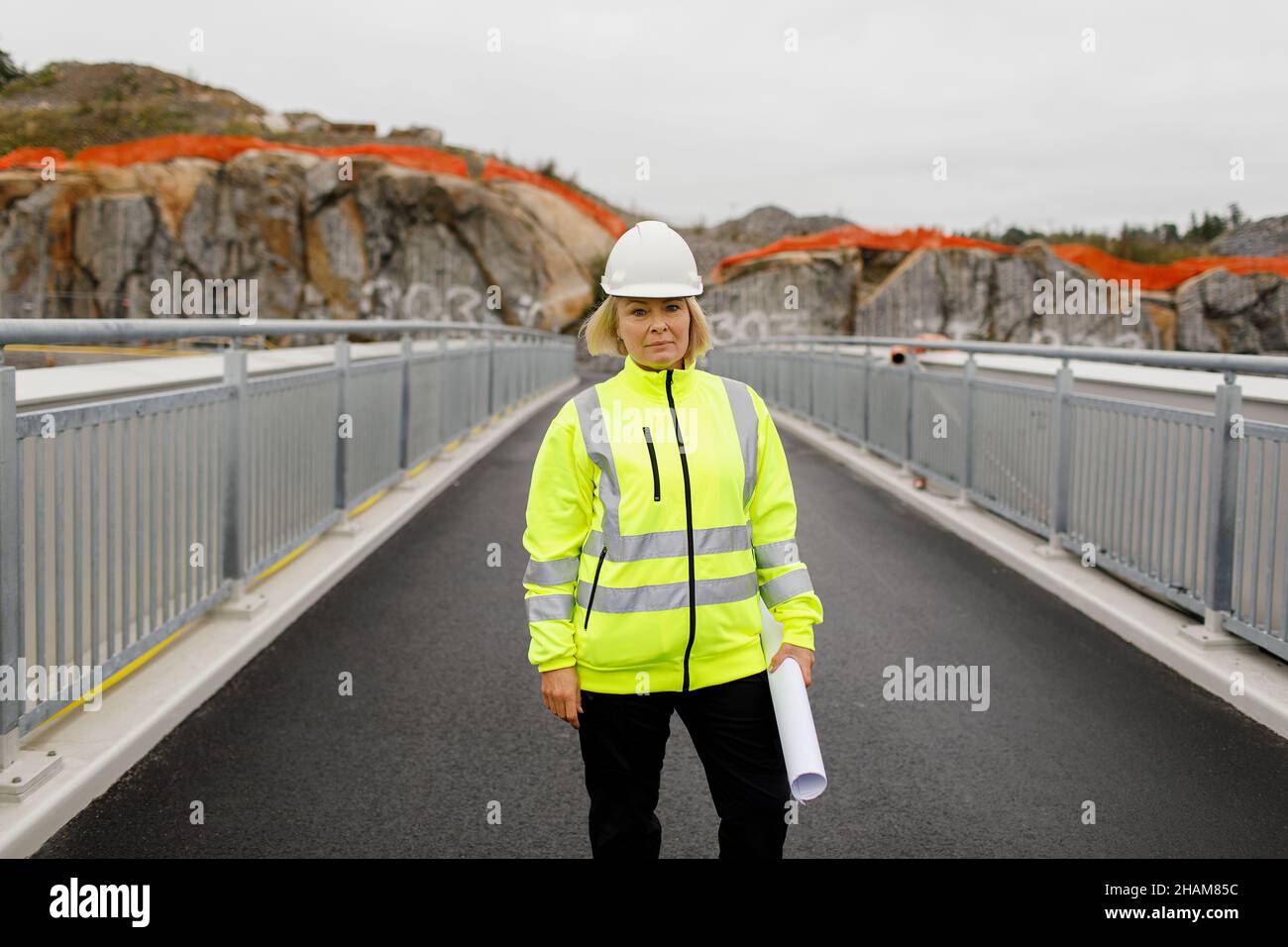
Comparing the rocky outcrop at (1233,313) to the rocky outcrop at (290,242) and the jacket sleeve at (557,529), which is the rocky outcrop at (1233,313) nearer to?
the rocky outcrop at (290,242)

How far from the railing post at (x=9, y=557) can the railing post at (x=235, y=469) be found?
2139mm

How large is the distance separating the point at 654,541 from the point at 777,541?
33 cm

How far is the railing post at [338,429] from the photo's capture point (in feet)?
27.2

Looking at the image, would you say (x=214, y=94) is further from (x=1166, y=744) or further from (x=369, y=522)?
(x=1166, y=744)

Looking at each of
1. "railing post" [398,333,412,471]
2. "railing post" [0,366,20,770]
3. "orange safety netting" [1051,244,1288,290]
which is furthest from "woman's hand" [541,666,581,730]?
"orange safety netting" [1051,244,1288,290]

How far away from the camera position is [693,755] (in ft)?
15.2

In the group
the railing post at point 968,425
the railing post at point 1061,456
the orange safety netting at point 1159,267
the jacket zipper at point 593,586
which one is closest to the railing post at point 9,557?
the jacket zipper at point 593,586

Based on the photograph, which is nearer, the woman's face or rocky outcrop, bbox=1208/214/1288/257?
the woman's face

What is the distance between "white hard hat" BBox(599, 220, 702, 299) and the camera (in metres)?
2.81

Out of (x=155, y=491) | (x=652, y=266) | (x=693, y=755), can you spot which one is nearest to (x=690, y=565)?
(x=652, y=266)

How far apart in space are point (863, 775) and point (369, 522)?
5615 millimetres

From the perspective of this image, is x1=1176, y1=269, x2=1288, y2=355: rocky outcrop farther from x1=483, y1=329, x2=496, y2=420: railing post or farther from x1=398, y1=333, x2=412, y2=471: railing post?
x1=398, y1=333, x2=412, y2=471: railing post

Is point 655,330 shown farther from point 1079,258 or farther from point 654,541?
point 1079,258

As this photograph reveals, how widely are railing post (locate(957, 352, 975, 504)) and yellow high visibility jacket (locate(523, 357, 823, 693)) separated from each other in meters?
7.82
